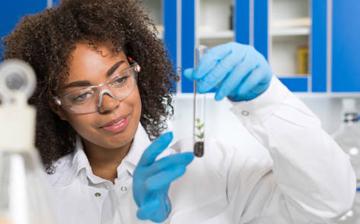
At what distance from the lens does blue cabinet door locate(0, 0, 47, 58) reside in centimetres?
250

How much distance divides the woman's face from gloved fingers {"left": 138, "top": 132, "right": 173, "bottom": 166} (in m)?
0.19

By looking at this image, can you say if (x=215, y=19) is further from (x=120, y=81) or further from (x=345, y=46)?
(x=120, y=81)

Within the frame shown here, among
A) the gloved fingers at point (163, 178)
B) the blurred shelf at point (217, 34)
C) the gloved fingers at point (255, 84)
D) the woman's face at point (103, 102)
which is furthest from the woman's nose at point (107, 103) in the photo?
the blurred shelf at point (217, 34)

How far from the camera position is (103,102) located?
1.10 meters

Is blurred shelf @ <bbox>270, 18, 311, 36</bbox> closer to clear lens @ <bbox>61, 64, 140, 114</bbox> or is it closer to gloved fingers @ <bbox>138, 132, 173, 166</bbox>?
clear lens @ <bbox>61, 64, 140, 114</bbox>

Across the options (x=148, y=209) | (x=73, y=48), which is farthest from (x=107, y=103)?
(x=148, y=209)

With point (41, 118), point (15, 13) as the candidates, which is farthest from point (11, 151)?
point (15, 13)

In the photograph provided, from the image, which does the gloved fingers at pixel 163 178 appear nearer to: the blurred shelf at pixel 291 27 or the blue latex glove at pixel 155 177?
the blue latex glove at pixel 155 177

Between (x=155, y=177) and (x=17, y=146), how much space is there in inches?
23.3

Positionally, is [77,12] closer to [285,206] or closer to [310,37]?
[285,206]

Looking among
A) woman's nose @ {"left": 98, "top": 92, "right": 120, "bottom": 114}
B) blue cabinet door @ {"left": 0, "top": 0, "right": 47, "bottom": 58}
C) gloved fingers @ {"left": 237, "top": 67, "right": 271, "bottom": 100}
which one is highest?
blue cabinet door @ {"left": 0, "top": 0, "right": 47, "bottom": 58}

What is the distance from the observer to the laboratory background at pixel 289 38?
2.24 meters

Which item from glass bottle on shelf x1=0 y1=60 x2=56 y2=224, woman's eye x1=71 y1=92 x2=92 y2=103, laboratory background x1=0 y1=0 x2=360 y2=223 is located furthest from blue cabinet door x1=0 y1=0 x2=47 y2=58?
glass bottle on shelf x1=0 y1=60 x2=56 y2=224

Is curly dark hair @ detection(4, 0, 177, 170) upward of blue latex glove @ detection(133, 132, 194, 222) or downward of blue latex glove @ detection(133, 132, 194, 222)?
upward
